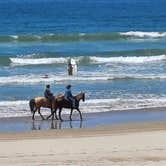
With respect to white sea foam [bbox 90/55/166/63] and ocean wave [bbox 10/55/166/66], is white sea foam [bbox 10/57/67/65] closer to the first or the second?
ocean wave [bbox 10/55/166/66]

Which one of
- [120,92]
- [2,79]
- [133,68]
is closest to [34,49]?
[133,68]

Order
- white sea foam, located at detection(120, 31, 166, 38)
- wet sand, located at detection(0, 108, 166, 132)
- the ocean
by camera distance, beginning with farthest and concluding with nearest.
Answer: white sea foam, located at detection(120, 31, 166, 38), the ocean, wet sand, located at detection(0, 108, 166, 132)

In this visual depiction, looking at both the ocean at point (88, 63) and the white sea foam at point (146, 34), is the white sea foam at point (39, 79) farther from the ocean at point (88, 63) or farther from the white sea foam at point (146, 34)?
the white sea foam at point (146, 34)

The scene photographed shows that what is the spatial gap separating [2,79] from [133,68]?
317 inches

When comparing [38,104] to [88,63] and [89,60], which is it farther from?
[89,60]

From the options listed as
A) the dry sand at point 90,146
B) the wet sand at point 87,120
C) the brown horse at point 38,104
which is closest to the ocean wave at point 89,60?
the wet sand at point 87,120

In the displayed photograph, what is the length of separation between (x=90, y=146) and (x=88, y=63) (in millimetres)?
22285

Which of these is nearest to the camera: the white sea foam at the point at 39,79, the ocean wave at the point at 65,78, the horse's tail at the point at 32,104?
the horse's tail at the point at 32,104

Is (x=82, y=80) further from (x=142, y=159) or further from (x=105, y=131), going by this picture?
(x=142, y=159)

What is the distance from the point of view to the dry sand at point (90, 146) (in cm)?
1697

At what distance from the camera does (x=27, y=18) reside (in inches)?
3113

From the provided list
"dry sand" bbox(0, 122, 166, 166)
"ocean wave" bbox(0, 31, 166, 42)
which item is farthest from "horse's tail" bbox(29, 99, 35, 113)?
"ocean wave" bbox(0, 31, 166, 42)

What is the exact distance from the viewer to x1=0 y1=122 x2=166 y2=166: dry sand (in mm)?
16969

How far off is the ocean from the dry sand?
12.2ft
